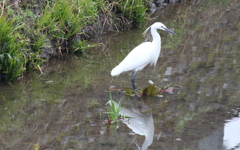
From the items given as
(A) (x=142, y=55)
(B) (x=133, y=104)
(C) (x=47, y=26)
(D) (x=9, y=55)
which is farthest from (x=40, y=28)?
(B) (x=133, y=104)

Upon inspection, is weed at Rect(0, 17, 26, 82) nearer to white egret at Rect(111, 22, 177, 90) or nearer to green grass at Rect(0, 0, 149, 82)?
green grass at Rect(0, 0, 149, 82)

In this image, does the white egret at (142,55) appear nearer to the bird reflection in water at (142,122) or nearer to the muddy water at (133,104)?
the muddy water at (133,104)

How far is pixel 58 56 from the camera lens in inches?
301

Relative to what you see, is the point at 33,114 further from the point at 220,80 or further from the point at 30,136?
the point at 220,80

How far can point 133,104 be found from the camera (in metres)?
5.33

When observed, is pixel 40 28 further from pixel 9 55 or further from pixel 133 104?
pixel 133 104

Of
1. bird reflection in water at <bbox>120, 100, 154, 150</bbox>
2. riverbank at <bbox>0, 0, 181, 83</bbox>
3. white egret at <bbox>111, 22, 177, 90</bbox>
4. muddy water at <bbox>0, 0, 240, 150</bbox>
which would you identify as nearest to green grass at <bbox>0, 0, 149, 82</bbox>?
riverbank at <bbox>0, 0, 181, 83</bbox>

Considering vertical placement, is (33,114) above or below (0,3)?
below

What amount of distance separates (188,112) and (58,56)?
3.73m

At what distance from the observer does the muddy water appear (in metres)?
4.18

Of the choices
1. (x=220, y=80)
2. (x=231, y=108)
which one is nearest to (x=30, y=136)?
(x=231, y=108)

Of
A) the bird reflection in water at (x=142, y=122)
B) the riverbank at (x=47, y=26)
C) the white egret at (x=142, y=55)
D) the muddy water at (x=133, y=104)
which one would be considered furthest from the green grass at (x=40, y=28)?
the bird reflection in water at (x=142, y=122)

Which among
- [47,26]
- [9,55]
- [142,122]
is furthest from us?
[47,26]

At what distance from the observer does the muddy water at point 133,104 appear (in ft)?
13.7
